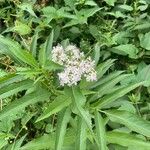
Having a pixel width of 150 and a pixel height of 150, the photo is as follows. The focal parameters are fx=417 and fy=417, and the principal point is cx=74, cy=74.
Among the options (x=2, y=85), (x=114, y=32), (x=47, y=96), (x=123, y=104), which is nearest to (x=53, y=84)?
(x=47, y=96)

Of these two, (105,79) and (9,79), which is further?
(105,79)

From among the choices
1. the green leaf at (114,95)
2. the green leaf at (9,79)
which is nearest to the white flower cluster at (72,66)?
the green leaf at (114,95)

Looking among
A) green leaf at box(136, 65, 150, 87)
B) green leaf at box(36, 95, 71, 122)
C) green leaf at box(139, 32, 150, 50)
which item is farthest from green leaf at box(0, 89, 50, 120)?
green leaf at box(139, 32, 150, 50)

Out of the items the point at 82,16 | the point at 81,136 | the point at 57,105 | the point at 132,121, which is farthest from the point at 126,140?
the point at 82,16

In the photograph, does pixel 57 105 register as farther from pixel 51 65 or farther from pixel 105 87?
pixel 105 87

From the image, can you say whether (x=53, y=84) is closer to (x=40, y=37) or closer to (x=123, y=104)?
(x=123, y=104)

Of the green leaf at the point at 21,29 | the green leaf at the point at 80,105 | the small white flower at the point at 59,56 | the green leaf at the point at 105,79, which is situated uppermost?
the green leaf at the point at 21,29

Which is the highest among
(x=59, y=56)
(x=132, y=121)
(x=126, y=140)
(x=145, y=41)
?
(x=145, y=41)

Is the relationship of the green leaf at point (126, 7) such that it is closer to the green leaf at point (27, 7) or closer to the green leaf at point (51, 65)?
the green leaf at point (27, 7)
